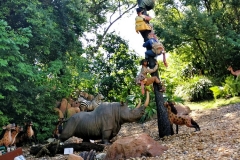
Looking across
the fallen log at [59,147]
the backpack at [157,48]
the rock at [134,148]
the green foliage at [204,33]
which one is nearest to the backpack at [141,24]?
the backpack at [157,48]

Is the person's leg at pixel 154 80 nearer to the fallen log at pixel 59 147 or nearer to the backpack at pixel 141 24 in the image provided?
the backpack at pixel 141 24

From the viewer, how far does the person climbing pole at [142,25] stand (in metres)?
6.70

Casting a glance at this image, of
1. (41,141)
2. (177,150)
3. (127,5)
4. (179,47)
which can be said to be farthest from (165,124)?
(127,5)

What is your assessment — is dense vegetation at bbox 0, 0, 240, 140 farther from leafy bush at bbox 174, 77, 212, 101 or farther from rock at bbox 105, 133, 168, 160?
rock at bbox 105, 133, 168, 160

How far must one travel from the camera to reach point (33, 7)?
8156 millimetres

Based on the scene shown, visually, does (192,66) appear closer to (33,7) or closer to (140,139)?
(33,7)

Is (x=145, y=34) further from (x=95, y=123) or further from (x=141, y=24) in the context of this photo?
(x=95, y=123)

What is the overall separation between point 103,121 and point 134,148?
6.36 feet

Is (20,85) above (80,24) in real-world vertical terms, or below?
below

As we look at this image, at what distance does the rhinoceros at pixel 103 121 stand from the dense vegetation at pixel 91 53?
174 centimetres

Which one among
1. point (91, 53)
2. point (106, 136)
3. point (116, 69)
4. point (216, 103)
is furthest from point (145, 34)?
point (91, 53)

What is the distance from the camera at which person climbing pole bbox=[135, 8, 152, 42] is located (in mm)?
6703

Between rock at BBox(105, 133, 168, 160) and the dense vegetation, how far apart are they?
318 centimetres

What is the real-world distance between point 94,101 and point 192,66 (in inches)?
276
